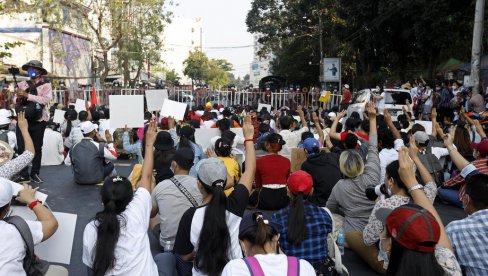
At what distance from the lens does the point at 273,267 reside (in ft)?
8.13

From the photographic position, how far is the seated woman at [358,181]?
17.6 ft

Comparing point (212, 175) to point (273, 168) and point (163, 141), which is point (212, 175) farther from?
point (273, 168)

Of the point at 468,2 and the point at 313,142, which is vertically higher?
the point at 468,2

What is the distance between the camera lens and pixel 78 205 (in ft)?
25.6

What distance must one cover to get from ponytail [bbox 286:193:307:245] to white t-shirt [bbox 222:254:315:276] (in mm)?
1135

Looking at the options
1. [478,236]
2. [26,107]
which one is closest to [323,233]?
[478,236]

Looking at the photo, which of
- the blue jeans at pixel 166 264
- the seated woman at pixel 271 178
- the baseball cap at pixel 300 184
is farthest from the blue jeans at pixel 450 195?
the blue jeans at pixel 166 264

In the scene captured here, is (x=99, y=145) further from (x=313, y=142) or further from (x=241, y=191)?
(x=241, y=191)

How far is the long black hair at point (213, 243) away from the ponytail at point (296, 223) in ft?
1.84

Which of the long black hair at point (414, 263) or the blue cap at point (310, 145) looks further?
the blue cap at point (310, 145)

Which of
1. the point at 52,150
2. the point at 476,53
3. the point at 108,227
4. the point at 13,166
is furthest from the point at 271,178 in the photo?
the point at 476,53

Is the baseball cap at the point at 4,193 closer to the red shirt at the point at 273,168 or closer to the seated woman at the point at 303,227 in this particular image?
the seated woman at the point at 303,227

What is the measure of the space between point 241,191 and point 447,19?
18797mm

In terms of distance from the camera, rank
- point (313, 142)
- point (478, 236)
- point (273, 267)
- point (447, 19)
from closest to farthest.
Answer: point (273, 267), point (478, 236), point (313, 142), point (447, 19)
